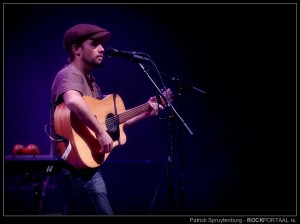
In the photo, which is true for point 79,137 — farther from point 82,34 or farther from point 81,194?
point 82,34

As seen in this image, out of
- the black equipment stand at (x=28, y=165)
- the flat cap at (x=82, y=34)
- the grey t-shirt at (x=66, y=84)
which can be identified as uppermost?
the flat cap at (x=82, y=34)

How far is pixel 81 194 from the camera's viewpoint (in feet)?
8.75

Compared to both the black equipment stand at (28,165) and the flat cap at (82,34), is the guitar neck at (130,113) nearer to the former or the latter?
the flat cap at (82,34)

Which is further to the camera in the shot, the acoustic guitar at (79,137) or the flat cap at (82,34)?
the flat cap at (82,34)

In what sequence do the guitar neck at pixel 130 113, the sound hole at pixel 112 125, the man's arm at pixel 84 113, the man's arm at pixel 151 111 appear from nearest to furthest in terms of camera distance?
the man's arm at pixel 84 113 < the sound hole at pixel 112 125 < the guitar neck at pixel 130 113 < the man's arm at pixel 151 111

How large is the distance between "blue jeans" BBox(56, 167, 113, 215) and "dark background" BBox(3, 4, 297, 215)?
1.68 metres

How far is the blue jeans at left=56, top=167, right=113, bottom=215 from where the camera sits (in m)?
2.66

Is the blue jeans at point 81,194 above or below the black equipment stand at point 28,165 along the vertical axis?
below

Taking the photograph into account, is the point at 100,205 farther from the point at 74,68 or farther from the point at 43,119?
the point at 43,119

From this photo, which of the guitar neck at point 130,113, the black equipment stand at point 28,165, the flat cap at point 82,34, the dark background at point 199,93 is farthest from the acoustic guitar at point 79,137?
the dark background at point 199,93

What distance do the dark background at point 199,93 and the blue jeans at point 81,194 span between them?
1.68 metres

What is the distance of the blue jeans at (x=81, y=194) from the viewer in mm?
2658

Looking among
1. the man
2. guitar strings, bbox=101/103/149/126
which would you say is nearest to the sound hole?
guitar strings, bbox=101/103/149/126

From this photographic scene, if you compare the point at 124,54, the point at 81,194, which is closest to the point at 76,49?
the point at 124,54
